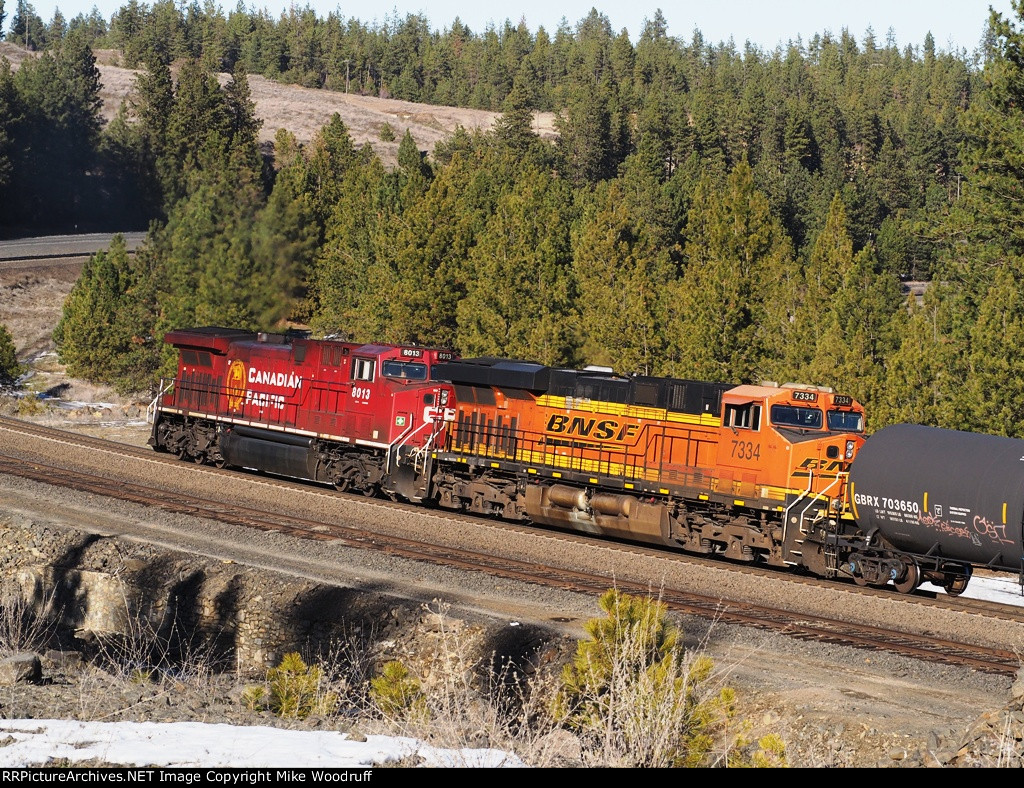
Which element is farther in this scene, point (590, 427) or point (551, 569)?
point (590, 427)

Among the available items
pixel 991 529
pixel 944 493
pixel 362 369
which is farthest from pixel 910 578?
pixel 362 369

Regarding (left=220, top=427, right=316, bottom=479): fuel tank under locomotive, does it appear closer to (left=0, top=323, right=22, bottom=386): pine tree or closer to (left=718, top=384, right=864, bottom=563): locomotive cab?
(left=718, top=384, right=864, bottom=563): locomotive cab

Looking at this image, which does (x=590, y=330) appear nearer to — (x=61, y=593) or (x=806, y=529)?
(x=806, y=529)

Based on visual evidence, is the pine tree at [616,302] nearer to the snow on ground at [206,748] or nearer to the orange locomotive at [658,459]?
the orange locomotive at [658,459]

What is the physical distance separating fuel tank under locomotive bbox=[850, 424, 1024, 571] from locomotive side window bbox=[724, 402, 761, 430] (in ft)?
8.45

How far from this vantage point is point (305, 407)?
91.9 feet

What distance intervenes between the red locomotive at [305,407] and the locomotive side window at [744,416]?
741 cm

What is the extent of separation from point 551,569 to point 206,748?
451 inches

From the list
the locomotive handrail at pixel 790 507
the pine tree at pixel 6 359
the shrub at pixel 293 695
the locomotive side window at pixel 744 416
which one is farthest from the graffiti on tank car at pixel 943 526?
the pine tree at pixel 6 359

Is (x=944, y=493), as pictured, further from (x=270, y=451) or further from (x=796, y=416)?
(x=270, y=451)

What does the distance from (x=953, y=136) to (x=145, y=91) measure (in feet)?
247

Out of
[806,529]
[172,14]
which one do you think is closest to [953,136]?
[806,529]

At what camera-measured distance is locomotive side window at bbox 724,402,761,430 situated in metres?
20.5

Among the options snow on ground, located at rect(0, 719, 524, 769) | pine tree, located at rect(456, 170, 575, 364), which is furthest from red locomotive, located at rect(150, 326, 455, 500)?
snow on ground, located at rect(0, 719, 524, 769)
